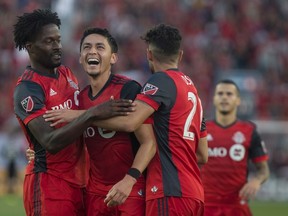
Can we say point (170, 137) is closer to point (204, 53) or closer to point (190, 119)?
point (190, 119)

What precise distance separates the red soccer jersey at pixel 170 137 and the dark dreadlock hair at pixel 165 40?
23 centimetres

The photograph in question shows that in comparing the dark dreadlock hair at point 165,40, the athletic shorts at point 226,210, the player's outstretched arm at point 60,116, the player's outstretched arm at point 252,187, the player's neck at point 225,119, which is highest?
the dark dreadlock hair at point 165,40

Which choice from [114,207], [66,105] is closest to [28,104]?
[66,105]

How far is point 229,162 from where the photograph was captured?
9.98 metres

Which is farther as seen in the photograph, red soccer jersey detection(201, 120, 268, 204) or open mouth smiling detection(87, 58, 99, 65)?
red soccer jersey detection(201, 120, 268, 204)

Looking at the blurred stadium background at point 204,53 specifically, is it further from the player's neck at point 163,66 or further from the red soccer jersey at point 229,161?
the player's neck at point 163,66

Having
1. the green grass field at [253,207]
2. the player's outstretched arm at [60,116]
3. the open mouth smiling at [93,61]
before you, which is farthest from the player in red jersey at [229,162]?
the green grass field at [253,207]

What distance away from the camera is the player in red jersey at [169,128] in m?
6.61

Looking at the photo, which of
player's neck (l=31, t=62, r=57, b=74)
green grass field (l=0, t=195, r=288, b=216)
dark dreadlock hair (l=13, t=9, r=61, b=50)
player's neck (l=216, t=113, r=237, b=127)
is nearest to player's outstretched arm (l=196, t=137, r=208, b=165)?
player's neck (l=31, t=62, r=57, b=74)

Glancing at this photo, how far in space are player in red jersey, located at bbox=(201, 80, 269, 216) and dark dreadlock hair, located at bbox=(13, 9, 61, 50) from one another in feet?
11.9

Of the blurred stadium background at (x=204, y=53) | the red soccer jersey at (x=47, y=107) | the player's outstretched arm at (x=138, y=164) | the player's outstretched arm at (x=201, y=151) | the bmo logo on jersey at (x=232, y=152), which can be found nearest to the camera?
the player's outstretched arm at (x=138, y=164)

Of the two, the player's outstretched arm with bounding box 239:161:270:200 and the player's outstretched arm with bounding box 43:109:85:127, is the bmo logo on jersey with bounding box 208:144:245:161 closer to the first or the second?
the player's outstretched arm with bounding box 239:161:270:200

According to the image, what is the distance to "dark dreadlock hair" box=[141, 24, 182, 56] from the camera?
22.6 feet

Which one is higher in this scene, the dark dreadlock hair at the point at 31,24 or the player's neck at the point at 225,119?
the dark dreadlock hair at the point at 31,24
